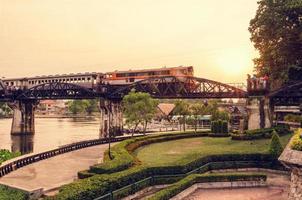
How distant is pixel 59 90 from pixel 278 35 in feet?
185

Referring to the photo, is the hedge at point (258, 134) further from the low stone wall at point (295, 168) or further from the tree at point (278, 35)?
the low stone wall at point (295, 168)

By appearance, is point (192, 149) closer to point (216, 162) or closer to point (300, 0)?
point (216, 162)

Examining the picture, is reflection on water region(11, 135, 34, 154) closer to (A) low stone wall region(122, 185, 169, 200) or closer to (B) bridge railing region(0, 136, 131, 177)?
(B) bridge railing region(0, 136, 131, 177)

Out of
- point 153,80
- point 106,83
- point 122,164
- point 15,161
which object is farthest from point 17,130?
point 122,164

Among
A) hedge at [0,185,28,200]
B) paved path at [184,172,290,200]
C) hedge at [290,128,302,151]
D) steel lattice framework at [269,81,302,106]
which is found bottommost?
paved path at [184,172,290,200]

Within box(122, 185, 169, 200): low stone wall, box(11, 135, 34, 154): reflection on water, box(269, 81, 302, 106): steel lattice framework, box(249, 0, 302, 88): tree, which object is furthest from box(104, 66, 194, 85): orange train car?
box(122, 185, 169, 200): low stone wall

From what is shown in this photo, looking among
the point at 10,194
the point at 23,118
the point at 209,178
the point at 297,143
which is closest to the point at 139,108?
the point at 209,178

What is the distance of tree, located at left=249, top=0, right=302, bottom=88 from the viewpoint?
3802 centimetres

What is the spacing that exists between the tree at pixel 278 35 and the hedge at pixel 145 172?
47.0ft

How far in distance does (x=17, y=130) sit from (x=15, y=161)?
212ft

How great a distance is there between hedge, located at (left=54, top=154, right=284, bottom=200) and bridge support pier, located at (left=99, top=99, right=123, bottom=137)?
49.6 m

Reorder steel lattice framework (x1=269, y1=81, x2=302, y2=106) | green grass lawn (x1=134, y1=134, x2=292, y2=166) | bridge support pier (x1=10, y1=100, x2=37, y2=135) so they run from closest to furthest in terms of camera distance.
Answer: green grass lawn (x1=134, y1=134, x2=292, y2=166) < steel lattice framework (x1=269, y1=81, x2=302, y2=106) < bridge support pier (x1=10, y1=100, x2=37, y2=135)

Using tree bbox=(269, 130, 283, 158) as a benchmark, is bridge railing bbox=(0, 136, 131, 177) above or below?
below

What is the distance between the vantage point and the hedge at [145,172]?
1747cm
